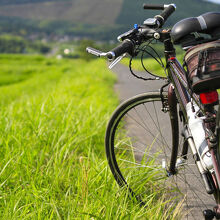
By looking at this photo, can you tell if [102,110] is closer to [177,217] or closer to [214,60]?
[177,217]

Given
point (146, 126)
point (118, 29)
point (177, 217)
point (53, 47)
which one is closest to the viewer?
point (177, 217)

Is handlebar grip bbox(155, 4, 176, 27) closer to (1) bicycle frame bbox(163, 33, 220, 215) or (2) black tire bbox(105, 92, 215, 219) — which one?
(1) bicycle frame bbox(163, 33, 220, 215)

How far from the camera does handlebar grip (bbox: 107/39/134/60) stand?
1.42 m

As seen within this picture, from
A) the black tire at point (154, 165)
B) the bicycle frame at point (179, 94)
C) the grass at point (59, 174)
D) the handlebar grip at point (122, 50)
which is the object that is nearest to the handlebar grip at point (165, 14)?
the bicycle frame at point (179, 94)

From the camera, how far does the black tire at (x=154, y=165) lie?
2.17 metres

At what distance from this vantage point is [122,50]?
4.91 ft

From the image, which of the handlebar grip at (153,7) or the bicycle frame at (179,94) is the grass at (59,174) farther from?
the handlebar grip at (153,7)

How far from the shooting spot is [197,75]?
1.36 meters

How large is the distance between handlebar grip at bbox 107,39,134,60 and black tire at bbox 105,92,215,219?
0.55 meters

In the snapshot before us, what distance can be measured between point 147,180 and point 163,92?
0.70m

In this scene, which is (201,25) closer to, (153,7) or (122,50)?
(122,50)

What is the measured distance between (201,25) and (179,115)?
0.69 meters

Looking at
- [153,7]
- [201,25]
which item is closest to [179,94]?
[201,25]

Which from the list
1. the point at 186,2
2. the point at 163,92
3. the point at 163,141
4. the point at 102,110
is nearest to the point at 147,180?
the point at 163,141
